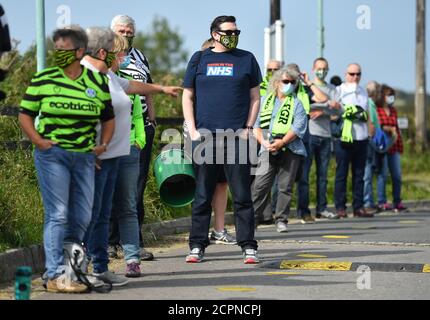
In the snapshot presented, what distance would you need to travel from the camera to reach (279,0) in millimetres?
21422

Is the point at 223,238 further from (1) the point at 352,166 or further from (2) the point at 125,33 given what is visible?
(1) the point at 352,166

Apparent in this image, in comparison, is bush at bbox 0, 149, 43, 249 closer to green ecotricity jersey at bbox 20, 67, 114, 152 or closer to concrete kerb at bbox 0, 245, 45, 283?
concrete kerb at bbox 0, 245, 45, 283

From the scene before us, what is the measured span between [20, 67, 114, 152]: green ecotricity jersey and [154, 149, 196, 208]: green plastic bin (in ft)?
8.50

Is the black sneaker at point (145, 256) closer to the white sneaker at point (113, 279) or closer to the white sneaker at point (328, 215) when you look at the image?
the white sneaker at point (113, 279)

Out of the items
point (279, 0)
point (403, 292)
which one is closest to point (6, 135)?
point (403, 292)

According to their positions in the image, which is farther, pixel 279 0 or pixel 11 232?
pixel 279 0

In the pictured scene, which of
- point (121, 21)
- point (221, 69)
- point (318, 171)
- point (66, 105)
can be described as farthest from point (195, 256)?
point (318, 171)

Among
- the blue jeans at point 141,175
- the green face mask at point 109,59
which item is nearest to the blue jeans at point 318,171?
the blue jeans at point 141,175

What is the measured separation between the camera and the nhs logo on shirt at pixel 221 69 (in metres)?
10.8

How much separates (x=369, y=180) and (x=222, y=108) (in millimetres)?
8242

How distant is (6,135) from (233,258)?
13.8ft

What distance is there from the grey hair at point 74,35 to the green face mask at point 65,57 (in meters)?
0.06

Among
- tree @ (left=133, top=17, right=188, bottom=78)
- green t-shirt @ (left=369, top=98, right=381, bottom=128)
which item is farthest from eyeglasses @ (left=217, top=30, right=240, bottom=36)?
tree @ (left=133, top=17, right=188, bottom=78)
